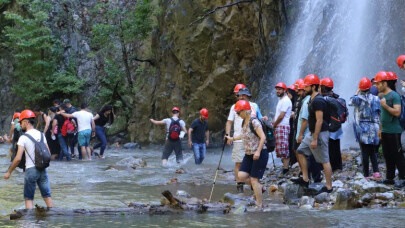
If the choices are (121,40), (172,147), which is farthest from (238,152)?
(121,40)

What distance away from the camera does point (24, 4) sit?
35469 mm

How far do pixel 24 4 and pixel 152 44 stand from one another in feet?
41.8

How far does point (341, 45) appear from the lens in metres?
17.9

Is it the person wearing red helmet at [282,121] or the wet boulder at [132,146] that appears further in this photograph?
the wet boulder at [132,146]

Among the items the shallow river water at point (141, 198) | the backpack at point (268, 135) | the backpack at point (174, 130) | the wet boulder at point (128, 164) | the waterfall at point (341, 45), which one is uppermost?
the waterfall at point (341, 45)

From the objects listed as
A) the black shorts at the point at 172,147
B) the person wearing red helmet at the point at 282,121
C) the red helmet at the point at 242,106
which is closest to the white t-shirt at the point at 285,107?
the person wearing red helmet at the point at 282,121

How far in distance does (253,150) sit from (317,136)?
1.13 m

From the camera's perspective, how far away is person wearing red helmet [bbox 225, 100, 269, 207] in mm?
7531

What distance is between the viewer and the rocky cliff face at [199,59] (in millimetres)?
22109

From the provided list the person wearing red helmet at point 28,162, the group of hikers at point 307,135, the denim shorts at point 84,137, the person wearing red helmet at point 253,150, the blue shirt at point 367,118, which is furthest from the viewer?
the denim shorts at point 84,137

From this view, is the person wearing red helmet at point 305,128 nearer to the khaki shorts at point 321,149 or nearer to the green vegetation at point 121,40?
the khaki shorts at point 321,149

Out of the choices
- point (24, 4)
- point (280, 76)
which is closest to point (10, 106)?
point (24, 4)

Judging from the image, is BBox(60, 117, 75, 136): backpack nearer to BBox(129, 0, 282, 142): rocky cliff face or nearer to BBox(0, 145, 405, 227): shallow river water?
BBox(0, 145, 405, 227): shallow river water

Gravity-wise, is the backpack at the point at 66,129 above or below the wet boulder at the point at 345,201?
above
